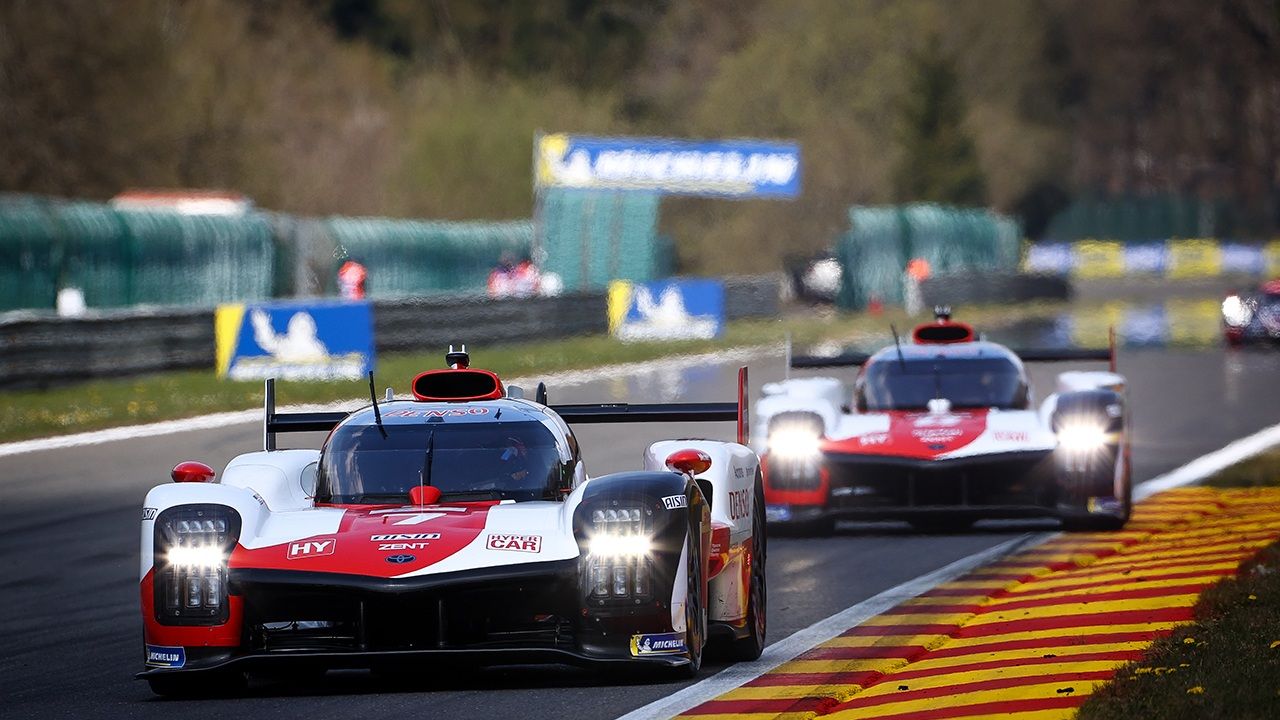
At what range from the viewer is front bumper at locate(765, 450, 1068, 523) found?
46.3 ft

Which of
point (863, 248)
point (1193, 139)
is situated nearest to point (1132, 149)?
point (1193, 139)

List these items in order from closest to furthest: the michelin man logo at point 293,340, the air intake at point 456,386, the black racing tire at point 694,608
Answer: the black racing tire at point 694,608 → the air intake at point 456,386 → the michelin man logo at point 293,340

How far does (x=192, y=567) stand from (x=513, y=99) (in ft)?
207

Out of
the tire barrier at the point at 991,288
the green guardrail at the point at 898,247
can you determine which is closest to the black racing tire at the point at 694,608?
the tire barrier at the point at 991,288

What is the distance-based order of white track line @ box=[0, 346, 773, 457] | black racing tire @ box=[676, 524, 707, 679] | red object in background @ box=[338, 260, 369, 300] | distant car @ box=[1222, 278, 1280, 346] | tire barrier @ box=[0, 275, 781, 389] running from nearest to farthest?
black racing tire @ box=[676, 524, 707, 679]
white track line @ box=[0, 346, 773, 457]
tire barrier @ box=[0, 275, 781, 389]
red object in background @ box=[338, 260, 369, 300]
distant car @ box=[1222, 278, 1280, 346]

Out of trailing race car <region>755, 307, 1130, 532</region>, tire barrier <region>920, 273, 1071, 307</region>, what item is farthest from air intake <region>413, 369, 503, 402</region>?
tire barrier <region>920, 273, 1071, 307</region>

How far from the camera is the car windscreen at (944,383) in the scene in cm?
1545

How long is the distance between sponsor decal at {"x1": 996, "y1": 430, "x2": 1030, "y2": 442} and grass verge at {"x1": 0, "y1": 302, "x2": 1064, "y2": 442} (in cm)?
1096

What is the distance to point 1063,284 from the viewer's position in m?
60.5

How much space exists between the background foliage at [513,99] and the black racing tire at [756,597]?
Result: 37.3 m

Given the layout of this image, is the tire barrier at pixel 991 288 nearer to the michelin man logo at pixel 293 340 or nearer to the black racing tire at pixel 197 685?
the michelin man logo at pixel 293 340

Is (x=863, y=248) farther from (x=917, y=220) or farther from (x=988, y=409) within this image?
(x=988, y=409)

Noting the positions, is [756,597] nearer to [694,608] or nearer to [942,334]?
[694,608]

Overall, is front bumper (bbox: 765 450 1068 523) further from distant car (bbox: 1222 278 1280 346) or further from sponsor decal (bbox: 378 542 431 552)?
distant car (bbox: 1222 278 1280 346)
